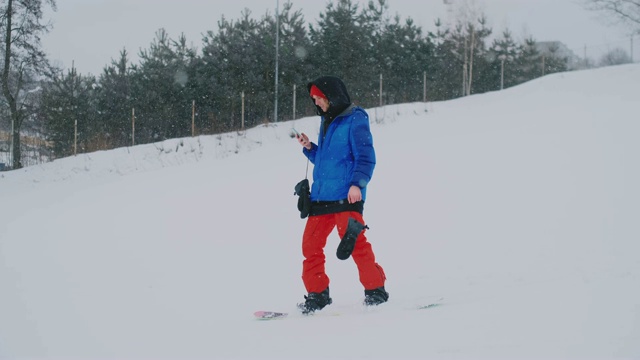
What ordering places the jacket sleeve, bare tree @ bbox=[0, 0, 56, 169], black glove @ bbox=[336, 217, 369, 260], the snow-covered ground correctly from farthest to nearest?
bare tree @ bbox=[0, 0, 56, 169] < the jacket sleeve < black glove @ bbox=[336, 217, 369, 260] < the snow-covered ground

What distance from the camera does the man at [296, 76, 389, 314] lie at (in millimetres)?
3111

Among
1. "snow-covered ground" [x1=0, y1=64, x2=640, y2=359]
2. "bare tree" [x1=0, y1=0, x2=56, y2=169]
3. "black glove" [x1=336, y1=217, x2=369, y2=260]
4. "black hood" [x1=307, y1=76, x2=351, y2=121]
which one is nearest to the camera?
"snow-covered ground" [x1=0, y1=64, x2=640, y2=359]

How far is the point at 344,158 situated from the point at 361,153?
140 millimetres

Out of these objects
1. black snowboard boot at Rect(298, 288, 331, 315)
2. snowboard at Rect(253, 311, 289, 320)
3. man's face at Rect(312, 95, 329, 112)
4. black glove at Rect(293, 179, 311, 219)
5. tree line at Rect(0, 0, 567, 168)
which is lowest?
snowboard at Rect(253, 311, 289, 320)

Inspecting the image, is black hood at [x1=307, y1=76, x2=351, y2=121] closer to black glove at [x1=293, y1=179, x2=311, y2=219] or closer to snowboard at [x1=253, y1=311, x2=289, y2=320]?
black glove at [x1=293, y1=179, x2=311, y2=219]

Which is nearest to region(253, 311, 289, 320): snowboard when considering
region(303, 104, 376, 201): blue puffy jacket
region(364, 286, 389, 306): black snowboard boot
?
region(364, 286, 389, 306): black snowboard boot

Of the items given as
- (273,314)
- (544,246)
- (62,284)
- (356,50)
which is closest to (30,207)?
(62,284)

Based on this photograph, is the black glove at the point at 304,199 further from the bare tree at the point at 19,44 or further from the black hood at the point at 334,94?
the bare tree at the point at 19,44

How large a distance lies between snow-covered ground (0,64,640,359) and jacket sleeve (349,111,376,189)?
79 cm

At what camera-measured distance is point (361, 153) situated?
10.1 ft

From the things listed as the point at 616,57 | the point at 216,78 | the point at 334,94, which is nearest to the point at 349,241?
the point at 334,94

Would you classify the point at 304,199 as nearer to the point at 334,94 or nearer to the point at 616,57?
the point at 334,94

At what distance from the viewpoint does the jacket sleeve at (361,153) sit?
121 inches

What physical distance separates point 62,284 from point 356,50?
70.2 feet
